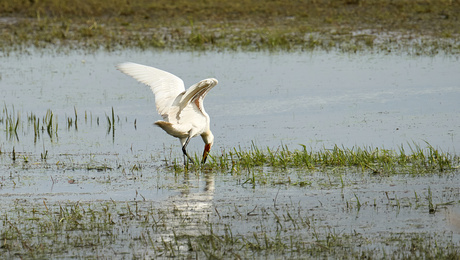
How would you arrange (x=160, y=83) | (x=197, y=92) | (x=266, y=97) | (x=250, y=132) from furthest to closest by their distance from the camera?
(x=266, y=97) < (x=250, y=132) < (x=160, y=83) < (x=197, y=92)

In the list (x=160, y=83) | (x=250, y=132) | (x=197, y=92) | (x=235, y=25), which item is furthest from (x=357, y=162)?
(x=235, y=25)

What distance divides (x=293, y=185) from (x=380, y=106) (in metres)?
5.88

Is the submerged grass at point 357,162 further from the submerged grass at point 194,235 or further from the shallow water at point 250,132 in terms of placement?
the submerged grass at point 194,235

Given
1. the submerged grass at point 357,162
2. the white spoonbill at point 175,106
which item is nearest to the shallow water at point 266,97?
the submerged grass at point 357,162

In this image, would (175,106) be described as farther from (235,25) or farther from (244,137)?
(235,25)

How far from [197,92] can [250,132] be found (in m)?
2.85

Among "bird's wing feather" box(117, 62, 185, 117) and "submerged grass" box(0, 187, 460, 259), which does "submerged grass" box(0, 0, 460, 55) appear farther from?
"submerged grass" box(0, 187, 460, 259)

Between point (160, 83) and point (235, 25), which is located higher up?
point (235, 25)

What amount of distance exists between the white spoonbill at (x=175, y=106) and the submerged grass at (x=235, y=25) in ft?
34.4

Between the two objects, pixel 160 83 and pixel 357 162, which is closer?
pixel 357 162

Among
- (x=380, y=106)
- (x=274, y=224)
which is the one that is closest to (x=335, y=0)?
(x=380, y=106)

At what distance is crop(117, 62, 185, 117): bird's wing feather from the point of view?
9.59 m

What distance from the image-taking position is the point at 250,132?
11.6 m

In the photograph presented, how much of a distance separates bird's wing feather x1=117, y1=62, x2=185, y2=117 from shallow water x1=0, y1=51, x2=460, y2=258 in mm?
764
